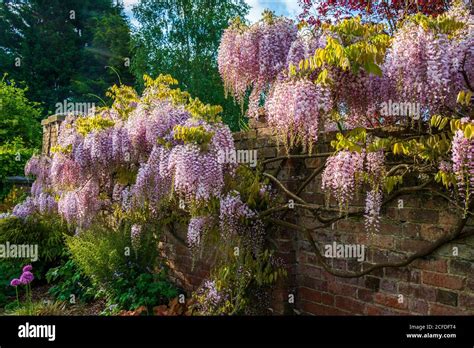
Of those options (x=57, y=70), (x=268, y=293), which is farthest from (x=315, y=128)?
(x=57, y=70)

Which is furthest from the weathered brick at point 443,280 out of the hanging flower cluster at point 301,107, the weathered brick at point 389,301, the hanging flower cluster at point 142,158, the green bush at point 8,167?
the green bush at point 8,167

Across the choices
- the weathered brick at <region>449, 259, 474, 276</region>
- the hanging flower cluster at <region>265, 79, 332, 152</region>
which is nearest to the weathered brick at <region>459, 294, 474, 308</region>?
the weathered brick at <region>449, 259, 474, 276</region>

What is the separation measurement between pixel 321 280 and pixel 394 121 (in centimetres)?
131

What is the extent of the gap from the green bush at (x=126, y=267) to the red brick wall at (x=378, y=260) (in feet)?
4.47

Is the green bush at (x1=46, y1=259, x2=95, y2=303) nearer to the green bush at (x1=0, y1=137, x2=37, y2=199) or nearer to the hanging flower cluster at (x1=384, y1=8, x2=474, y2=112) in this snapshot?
the hanging flower cluster at (x1=384, y1=8, x2=474, y2=112)

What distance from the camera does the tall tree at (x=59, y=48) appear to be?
63.0 feet

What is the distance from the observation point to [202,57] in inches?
559

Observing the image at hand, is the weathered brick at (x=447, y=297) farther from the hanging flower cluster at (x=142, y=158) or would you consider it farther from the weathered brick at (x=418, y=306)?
the hanging flower cluster at (x=142, y=158)
